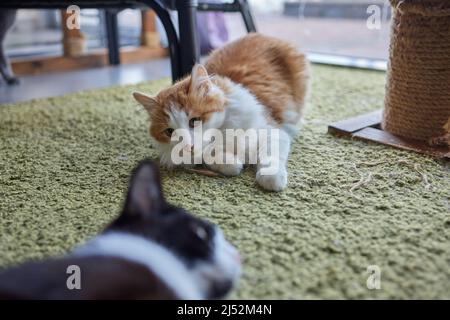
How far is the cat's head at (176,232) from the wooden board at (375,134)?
907 mm

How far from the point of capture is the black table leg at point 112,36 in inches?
118

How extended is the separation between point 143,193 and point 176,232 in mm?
85

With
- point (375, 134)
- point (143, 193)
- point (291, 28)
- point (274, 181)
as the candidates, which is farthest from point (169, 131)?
point (291, 28)

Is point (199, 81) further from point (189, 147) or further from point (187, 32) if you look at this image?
point (187, 32)

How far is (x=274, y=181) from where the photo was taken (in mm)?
1150

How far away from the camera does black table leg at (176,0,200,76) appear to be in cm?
168

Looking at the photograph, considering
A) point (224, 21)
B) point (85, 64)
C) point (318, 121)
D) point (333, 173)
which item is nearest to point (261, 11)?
point (224, 21)

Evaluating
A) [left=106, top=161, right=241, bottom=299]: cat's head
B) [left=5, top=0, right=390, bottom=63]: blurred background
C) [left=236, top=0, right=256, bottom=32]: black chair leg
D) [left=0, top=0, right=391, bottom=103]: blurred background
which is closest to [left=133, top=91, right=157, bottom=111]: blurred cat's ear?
[left=106, top=161, right=241, bottom=299]: cat's head

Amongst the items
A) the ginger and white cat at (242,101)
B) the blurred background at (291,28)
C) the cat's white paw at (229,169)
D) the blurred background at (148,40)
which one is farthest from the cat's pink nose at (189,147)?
the blurred background at (291,28)

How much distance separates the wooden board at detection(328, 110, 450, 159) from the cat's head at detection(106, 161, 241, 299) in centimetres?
91

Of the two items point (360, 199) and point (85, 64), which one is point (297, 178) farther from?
point (85, 64)

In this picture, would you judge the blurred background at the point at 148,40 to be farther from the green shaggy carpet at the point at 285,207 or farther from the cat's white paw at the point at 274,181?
the cat's white paw at the point at 274,181
